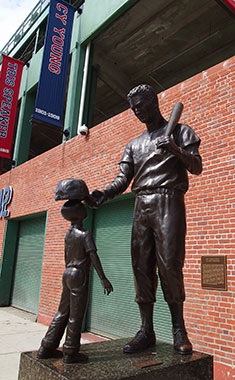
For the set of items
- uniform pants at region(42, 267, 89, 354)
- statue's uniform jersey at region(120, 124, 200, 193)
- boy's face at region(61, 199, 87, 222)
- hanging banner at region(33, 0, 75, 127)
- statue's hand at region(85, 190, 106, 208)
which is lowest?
uniform pants at region(42, 267, 89, 354)

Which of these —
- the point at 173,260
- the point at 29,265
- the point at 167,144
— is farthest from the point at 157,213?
the point at 29,265

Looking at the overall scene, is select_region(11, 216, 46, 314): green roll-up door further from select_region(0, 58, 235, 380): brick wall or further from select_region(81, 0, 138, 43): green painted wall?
select_region(81, 0, 138, 43): green painted wall

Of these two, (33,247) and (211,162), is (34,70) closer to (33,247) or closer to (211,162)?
(33,247)

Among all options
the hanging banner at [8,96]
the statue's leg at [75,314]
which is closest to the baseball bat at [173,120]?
the statue's leg at [75,314]

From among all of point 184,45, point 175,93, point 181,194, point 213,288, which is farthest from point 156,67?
point 181,194

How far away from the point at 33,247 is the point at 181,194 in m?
8.21

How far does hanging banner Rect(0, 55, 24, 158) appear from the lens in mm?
11852

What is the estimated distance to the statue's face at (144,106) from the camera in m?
3.04

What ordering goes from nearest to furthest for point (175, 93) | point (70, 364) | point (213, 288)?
point (70, 364) < point (213, 288) < point (175, 93)

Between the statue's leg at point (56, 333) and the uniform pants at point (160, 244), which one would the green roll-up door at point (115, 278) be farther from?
the statue's leg at point (56, 333)

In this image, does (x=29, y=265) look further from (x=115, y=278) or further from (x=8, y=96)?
(x=8, y=96)

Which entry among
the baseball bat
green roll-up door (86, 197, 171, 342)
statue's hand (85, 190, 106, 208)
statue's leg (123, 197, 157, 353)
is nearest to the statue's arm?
statue's hand (85, 190, 106, 208)

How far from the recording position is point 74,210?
2.84m

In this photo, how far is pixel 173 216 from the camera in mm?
2861
